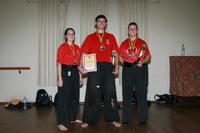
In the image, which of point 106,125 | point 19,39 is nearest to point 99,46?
point 106,125

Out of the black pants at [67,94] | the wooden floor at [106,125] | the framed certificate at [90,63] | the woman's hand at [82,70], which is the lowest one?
the wooden floor at [106,125]

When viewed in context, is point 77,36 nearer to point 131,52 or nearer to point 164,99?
point 131,52

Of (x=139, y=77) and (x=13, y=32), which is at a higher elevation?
(x=13, y=32)

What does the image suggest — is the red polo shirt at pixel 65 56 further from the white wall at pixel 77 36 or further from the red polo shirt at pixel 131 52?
the white wall at pixel 77 36

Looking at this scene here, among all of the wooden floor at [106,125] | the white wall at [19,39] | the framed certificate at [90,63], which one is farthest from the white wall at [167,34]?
the white wall at [19,39]

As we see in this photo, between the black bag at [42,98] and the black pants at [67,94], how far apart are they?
5.85 feet

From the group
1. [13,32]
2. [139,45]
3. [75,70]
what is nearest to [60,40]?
[13,32]

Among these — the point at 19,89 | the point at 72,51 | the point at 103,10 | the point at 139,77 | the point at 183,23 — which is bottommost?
the point at 19,89

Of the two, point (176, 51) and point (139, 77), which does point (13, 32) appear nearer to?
point (139, 77)

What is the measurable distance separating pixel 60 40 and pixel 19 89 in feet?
6.01

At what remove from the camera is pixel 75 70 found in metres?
2.57

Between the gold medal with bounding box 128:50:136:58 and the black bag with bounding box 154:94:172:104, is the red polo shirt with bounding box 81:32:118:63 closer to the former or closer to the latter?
the gold medal with bounding box 128:50:136:58

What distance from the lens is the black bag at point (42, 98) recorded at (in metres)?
4.15

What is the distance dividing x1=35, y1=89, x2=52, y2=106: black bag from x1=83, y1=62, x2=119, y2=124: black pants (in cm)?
200
